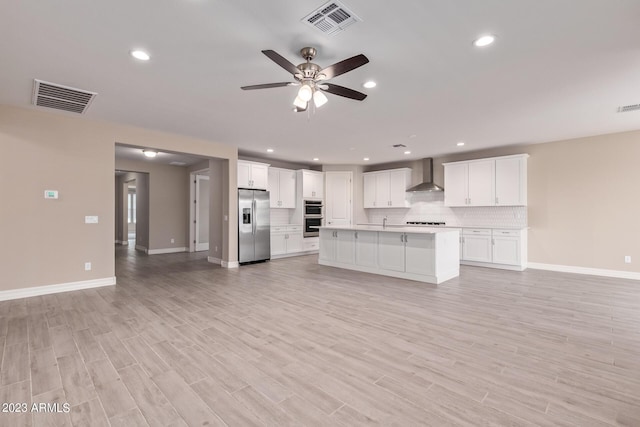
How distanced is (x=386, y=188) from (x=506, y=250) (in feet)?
11.8

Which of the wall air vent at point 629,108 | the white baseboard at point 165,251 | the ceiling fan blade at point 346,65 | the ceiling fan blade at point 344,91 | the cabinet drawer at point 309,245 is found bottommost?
the white baseboard at point 165,251

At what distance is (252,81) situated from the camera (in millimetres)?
3340

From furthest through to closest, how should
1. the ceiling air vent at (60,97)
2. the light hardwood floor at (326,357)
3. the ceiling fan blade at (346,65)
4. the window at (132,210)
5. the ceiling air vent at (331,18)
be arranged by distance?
the window at (132,210), the ceiling air vent at (60,97), the ceiling fan blade at (346,65), the ceiling air vent at (331,18), the light hardwood floor at (326,357)

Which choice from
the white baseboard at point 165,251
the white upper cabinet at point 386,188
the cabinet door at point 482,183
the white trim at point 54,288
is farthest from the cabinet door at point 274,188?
the cabinet door at point 482,183

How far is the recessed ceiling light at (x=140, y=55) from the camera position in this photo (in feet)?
8.90

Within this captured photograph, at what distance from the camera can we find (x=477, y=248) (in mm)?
6582

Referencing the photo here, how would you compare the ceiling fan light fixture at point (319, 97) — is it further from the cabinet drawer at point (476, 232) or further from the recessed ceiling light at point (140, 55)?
the cabinet drawer at point (476, 232)

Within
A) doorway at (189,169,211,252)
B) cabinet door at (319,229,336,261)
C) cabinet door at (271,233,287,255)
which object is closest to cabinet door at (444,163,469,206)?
cabinet door at (319,229,336,261)

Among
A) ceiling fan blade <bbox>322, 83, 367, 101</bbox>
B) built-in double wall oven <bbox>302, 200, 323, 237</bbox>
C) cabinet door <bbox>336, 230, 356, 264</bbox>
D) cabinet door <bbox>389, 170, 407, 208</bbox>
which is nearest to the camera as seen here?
ceiling fan blade <bbox>322, 83, 367, 101</bbox>

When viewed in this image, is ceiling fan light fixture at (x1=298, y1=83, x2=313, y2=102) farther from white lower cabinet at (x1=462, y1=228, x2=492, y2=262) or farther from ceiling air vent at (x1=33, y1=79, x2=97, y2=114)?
white lower cabinet at (x1=462, y1=228, x2=492, y2=262)

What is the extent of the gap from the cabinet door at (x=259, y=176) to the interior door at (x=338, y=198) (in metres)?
2.31

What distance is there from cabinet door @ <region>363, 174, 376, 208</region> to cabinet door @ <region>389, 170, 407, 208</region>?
0.58m

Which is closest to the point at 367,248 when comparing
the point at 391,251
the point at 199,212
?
the point at 391,251

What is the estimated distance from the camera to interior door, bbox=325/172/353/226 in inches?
356
